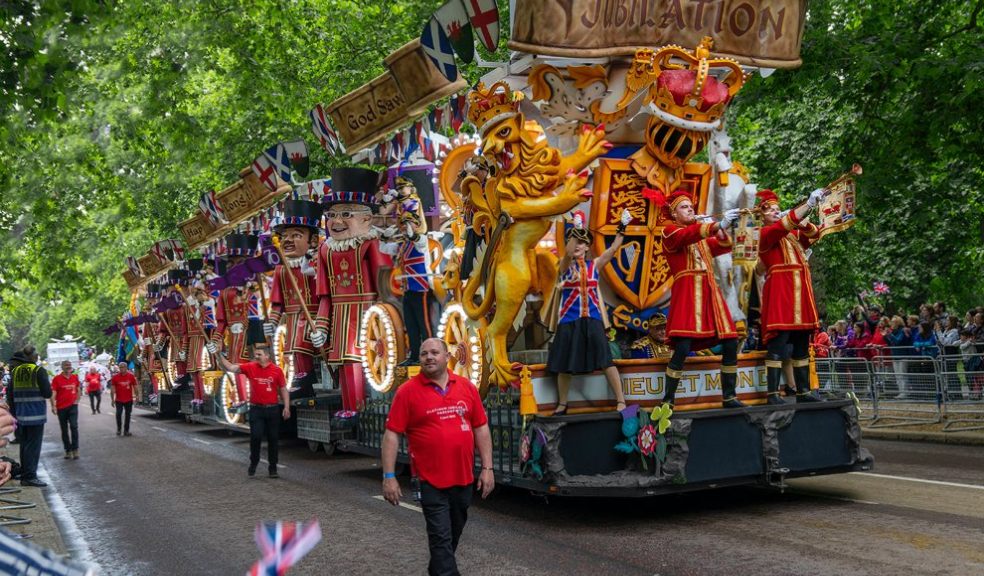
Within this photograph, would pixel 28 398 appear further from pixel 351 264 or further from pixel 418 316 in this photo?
pixel 418 316

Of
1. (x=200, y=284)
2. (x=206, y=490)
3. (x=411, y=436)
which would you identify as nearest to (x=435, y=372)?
(x=411, y=436)

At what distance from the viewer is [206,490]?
1399 cm

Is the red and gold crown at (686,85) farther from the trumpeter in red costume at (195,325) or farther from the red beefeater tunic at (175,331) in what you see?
the red beefeater tunic at (175,331)

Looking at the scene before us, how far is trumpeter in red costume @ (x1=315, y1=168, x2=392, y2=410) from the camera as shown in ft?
53.9

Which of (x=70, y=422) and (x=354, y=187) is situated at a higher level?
(x=354, y=187)

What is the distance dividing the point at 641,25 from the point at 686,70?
33.1 inches

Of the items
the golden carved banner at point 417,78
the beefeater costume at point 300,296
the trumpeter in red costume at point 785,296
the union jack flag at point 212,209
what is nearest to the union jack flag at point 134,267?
the union jack flag at point 212,209

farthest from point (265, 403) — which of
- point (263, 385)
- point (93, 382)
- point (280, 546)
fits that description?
point (93, 382)

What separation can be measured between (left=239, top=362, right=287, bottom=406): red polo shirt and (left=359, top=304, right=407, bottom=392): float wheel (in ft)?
4.26

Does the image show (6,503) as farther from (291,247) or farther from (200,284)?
(200,284)

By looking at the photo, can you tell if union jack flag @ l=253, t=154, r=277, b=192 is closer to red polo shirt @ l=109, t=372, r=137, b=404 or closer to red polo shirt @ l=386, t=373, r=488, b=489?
red polo shirt @ l=109, t=372, r=137, b=404

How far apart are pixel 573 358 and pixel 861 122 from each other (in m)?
8.66

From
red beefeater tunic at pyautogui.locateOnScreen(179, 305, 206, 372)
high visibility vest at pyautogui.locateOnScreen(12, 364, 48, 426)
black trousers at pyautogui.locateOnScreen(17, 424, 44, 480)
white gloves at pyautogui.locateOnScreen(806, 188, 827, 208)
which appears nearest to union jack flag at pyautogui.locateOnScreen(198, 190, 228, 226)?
red beefeater tunic at pyautogui.locateOnScreen(179, 305, 206, 372)

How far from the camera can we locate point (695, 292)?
978cm
